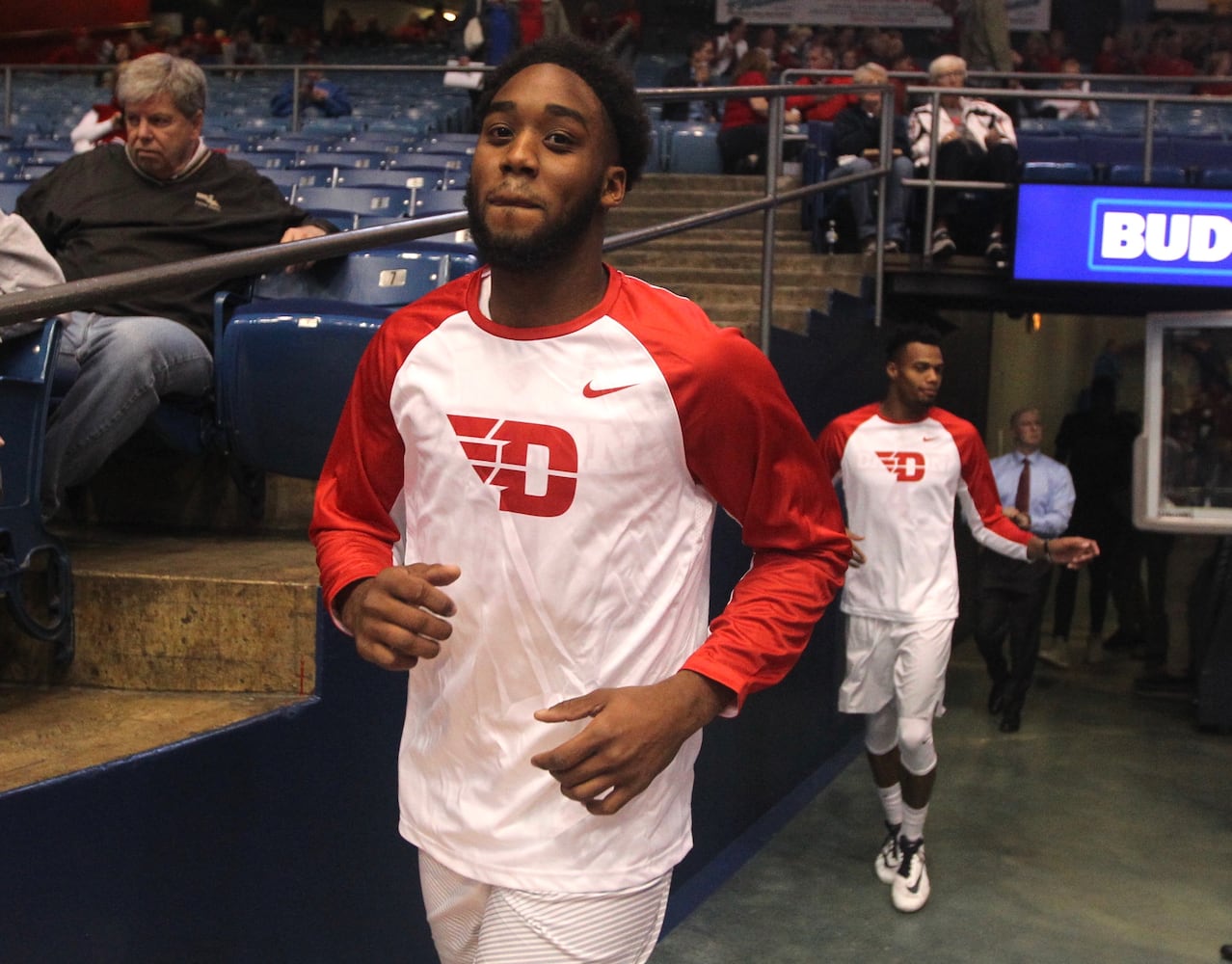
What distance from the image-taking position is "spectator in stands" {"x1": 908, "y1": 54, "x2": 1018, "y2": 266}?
7.79 metres

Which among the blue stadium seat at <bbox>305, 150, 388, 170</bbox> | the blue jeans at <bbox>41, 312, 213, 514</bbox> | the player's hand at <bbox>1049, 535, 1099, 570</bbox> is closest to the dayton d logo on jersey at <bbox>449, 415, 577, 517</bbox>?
the blue jeans at <bbox>41, 312, 213, 514</bbox>

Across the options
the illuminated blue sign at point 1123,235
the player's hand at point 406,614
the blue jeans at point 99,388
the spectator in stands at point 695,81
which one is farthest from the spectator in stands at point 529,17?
the player's hand at point 406,614

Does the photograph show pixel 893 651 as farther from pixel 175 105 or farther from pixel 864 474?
pixel 175 105

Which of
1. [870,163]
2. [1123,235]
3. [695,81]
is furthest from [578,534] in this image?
[695,81]

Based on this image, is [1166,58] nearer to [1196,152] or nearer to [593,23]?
[1196,152]

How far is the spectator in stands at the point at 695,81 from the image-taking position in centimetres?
1118

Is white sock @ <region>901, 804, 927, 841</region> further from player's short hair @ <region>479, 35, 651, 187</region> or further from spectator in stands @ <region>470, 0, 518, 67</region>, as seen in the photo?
spectator in stands @ <region>470, 0, 518, 67</region>

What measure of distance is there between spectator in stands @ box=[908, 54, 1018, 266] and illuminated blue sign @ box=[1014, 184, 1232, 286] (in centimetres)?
34

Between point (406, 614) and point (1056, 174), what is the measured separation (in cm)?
658

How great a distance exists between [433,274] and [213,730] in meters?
1.61

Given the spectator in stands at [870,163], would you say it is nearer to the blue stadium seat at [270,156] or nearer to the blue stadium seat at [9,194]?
the blue stadium seat at [270,156]

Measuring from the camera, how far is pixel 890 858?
18.5 ft

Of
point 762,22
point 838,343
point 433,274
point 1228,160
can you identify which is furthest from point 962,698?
point 762,22

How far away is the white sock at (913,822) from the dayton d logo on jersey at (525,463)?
4.16m
